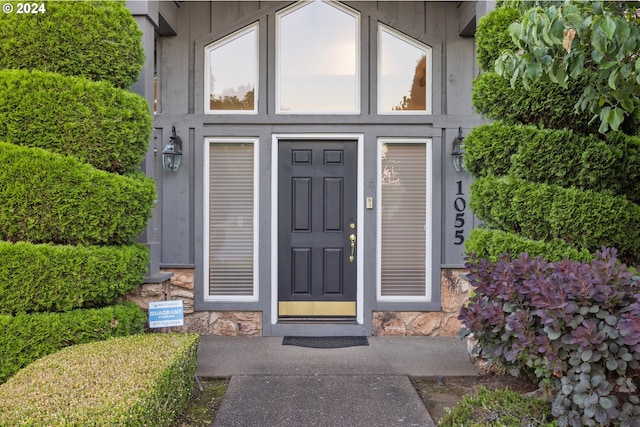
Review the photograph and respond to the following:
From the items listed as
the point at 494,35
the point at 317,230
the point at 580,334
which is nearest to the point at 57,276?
the point at 317,230

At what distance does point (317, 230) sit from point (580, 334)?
2994 millimetres

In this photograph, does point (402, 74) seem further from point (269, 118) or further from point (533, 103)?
point (533, 103)

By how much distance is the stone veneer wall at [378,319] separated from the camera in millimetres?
4586

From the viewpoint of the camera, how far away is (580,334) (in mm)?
1948

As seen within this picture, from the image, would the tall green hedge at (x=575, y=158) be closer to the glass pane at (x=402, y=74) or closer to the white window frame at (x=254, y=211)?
the glass pane at (x=402, y=74)

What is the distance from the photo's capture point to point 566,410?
6.75ft

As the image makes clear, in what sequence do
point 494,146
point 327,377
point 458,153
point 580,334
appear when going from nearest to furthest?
point 580,334 → point 494,146 → point 327,377 → point 458,153

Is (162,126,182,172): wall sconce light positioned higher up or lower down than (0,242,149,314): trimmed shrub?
higher up

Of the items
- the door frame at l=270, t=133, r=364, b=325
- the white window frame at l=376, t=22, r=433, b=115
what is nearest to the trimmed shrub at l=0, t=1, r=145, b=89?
the door frame at l=270, t=133, r=364, b=325

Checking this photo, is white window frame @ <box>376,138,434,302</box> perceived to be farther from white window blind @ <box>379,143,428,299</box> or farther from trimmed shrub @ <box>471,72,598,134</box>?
trimmed shrub @ <box>471,72,598,134</box>

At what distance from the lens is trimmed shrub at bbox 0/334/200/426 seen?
1.87 meters

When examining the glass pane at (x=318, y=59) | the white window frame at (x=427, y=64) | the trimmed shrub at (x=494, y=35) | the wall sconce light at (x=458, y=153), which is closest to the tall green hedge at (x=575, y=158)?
the trimmed shrub at (x=494, y=35)

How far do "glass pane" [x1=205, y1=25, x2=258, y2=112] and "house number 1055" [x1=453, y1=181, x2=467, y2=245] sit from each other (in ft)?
7.93

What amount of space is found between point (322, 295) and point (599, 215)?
8.90ft
